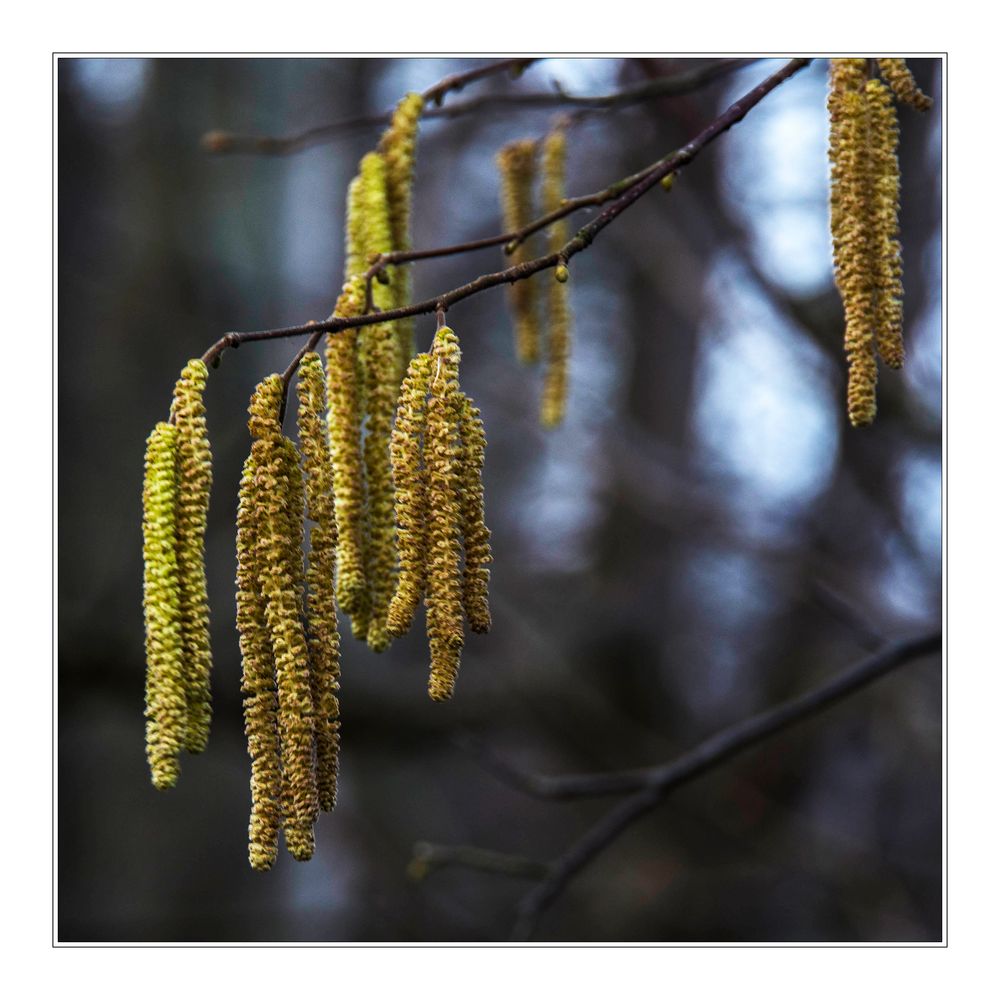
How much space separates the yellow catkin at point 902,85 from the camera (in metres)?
1.06

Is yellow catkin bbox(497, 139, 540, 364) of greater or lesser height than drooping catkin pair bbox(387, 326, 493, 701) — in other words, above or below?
above

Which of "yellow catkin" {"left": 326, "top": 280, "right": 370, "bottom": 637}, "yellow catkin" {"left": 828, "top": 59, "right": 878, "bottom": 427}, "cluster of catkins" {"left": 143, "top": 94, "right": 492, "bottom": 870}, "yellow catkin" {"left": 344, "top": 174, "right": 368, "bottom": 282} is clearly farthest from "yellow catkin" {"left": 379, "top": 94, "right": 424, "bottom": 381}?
"yellow catkin" {"left": 828, "top": 59, "right": 878, "bottom": 427}

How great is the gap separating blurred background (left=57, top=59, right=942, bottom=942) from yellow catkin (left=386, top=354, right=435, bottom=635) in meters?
2.39

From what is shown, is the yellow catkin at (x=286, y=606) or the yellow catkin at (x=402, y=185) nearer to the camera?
the yellow catkin at (x=286, y=606)

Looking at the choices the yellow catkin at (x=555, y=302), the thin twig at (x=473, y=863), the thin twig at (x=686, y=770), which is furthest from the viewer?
the thin twig at (x=473, y=863)

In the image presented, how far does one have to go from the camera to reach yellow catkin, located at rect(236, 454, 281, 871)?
34.8 inches

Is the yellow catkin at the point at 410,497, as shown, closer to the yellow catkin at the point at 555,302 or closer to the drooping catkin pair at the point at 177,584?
the drooping catkin pair at the point at 177,584

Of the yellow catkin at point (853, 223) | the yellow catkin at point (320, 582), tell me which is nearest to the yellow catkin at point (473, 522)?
the yellow catkin at point (320, 582)

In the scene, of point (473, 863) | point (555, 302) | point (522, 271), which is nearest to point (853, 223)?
point (522, 271)

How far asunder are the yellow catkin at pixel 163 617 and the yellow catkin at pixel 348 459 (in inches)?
5.9

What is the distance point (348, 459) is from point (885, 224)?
1.83 feet

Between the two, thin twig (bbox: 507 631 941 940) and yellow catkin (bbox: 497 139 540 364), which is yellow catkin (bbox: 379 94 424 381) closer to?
yellow catkin (bbox: 497 139 540 364)

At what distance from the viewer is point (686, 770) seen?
6.58 feet
